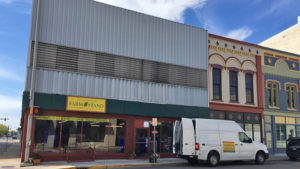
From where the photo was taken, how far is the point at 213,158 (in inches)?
611

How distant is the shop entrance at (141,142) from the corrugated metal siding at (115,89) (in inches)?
85.5

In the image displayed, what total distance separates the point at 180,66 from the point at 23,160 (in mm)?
12270

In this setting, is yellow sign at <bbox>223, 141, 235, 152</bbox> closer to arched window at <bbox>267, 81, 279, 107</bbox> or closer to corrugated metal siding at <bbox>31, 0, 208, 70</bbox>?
corrugated metal siding at <bbox>31, 0, 208, 70</bbox>

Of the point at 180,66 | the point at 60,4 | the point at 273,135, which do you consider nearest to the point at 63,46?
the point at 60,4

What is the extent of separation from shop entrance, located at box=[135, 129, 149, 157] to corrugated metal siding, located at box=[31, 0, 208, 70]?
205 inches

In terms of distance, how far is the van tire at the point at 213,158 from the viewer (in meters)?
15.4

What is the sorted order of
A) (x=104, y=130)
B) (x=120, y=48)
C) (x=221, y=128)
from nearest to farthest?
1. (x=221, y=128)
2. (x=104, y=130)
3. (x=120, y=48)

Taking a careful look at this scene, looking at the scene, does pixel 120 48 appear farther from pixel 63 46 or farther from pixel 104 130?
pixel 104 130

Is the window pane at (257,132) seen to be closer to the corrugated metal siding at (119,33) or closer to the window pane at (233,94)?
the window pane at (233,94)

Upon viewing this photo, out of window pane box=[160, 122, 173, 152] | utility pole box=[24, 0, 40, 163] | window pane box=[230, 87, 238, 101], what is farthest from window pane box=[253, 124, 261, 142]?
utility pole box=[24, 0, 40, 163]

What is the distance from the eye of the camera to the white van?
50.1 feet

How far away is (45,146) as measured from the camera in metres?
15.4

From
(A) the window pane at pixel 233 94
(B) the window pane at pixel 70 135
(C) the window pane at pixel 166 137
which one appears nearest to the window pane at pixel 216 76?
(A) the window pane at pixel 233 94

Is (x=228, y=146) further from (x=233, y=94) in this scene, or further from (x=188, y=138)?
(x=233, y=94)
